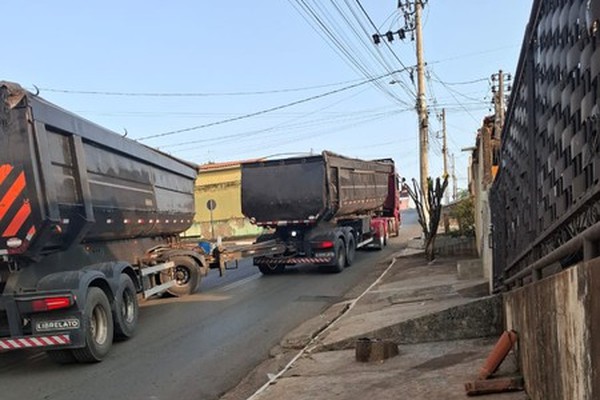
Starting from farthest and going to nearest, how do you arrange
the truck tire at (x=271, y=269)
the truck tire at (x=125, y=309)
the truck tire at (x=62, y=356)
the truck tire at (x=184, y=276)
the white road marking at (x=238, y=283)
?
the truck tire at (x=271, y=269)
the white road marking at (x=238, y=283)
the truck tire at (x=184, y=276)
the truck tire at (x=125, y=309)
the truck tire at (x=62, y=356)

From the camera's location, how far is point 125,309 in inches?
339

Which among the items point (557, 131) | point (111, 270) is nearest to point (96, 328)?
point (111, 270)

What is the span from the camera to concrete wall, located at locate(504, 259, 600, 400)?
85.8 inches

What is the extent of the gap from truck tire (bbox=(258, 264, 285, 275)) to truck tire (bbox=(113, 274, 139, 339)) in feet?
22.4

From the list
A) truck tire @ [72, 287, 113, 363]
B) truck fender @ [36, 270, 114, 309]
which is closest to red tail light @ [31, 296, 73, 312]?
truck fender @ [36, 270, 114, 309]

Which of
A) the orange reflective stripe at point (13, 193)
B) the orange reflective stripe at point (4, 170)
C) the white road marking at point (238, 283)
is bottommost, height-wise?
the white road marking at point (238, 283)

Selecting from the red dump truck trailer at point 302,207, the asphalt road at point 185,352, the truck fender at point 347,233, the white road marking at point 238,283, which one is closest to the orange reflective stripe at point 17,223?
the asphalt road at point 185,352

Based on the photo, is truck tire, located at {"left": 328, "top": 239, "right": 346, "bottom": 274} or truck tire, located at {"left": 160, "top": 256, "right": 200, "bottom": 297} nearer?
truck tire, located at {"left": 160, "top": 256, "right": 200, "bottom": 297}

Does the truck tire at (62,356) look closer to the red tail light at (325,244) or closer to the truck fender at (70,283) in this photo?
the truck fender at (70,283)

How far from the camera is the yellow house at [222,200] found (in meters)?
37.0

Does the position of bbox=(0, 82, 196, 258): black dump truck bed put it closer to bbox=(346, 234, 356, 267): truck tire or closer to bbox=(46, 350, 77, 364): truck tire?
bbox=(46, 350, 77, 364): truck tire

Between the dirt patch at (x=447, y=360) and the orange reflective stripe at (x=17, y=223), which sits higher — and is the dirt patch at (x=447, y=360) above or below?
below

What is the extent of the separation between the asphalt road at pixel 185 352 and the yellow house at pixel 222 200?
24139mm

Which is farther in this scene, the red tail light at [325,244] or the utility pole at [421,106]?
the utility pole at [421,106]
